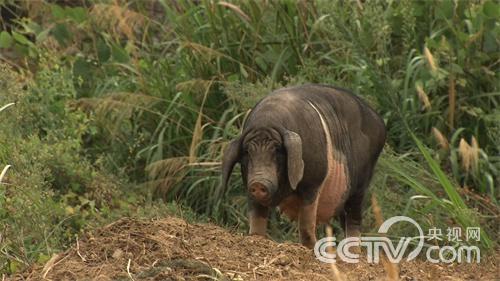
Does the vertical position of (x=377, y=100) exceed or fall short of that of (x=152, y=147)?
it exceeds it

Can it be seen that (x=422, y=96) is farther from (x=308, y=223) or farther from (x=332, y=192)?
(x=308, y=223)

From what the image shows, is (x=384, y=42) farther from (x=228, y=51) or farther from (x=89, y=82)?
(x=89, y=82)

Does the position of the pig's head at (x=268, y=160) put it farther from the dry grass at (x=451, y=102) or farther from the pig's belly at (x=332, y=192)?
the dry grass at (x=451, y=102)

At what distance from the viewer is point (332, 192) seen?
7602 mm

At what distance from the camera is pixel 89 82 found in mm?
10680

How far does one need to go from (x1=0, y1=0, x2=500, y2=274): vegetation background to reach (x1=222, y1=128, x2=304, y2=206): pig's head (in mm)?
1277

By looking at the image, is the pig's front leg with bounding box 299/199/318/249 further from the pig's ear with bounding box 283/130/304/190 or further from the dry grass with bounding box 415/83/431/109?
the dry grass with bounding box 415/83/431/109

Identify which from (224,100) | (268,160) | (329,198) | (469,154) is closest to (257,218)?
(268,160)

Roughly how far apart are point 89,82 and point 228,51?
1.31 m

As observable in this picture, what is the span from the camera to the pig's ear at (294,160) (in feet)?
23.1

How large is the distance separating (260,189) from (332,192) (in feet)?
2.52

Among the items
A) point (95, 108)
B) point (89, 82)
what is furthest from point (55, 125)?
point (89, 82)

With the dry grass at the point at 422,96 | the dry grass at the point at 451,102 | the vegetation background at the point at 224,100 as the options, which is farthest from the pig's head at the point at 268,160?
the dry grass at the point at 451,102

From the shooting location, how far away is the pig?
7.09m
